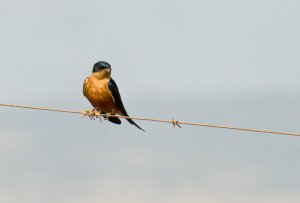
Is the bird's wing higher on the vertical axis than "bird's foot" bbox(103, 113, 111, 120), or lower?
higher

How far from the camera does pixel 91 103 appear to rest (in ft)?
63.1

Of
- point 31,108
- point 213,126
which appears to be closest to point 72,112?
point 31,108

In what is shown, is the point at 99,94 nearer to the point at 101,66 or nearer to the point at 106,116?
the point at 106,116

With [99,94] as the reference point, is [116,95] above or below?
above

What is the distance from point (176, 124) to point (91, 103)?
19.0 ft

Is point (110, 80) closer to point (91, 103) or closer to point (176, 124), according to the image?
point (91, 103)

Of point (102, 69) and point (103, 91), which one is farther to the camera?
point (102, 69)

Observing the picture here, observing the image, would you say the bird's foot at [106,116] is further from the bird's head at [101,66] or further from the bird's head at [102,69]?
the bird's head at [101,66]

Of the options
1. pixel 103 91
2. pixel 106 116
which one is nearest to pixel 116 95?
pixel 103 91

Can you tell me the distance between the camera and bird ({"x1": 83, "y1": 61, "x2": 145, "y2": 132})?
19.1 meters

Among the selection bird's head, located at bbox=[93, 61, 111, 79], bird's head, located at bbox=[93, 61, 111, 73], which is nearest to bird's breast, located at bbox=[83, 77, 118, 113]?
bird's head, located at bbox=[93, 61, 111, 79]

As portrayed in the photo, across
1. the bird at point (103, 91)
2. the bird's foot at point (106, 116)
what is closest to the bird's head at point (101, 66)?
the bird at point (103, 91)

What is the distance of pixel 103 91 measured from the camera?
19094 millimetres

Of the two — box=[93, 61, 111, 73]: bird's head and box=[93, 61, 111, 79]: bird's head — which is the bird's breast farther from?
box=[93, 61, 111, 73]: bird's head
